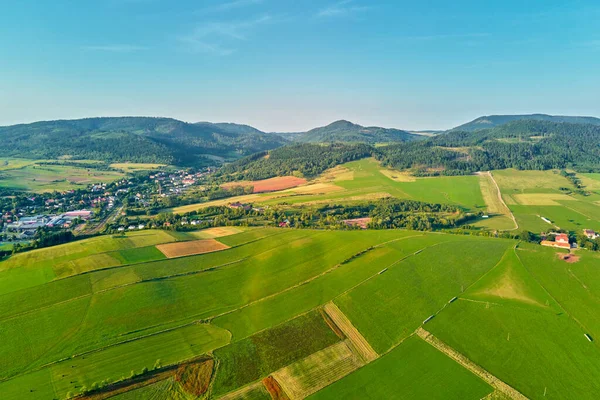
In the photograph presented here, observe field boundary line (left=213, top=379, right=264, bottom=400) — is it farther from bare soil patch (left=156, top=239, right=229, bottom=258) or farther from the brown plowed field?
the brown plowed field

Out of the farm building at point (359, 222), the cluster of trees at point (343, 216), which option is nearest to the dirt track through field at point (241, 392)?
the cluster of trees at point (343, 216)

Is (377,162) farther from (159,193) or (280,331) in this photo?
(280,331)

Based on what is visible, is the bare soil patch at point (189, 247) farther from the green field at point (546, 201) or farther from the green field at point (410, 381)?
the green field at point (546, 201)

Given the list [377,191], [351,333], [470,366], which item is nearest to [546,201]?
[377,191]

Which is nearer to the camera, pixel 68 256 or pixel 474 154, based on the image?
pixel 68 256

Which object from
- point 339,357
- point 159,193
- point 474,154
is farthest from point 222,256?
point 474,154
